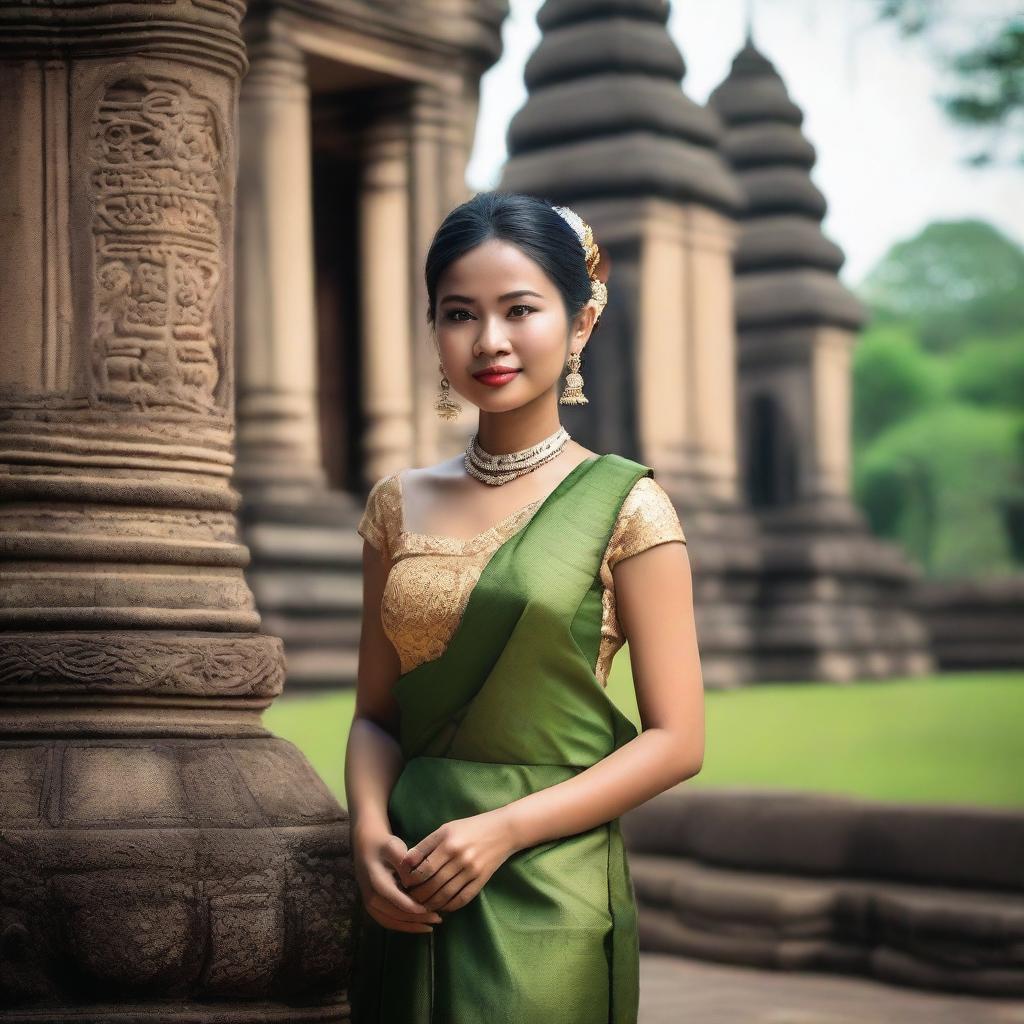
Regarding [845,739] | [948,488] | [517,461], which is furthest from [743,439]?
[948,488]

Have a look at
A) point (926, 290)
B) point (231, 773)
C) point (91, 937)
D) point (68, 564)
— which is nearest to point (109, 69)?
point (68, 564)

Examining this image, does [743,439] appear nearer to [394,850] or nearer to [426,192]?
[426,192]

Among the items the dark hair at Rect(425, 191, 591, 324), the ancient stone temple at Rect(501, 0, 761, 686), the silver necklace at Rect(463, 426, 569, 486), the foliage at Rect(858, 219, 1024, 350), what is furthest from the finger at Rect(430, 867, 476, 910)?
the foliage at Rect(858, 219, 1024, 350)

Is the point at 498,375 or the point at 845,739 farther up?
the point at 498,375

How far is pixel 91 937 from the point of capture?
2.84 metres

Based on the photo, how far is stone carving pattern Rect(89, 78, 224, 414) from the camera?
129 inches

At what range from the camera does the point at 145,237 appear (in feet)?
10.8

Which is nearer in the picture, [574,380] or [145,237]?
[574,380]

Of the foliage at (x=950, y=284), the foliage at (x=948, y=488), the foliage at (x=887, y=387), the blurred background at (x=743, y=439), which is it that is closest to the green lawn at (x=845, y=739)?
the blurred background at (x=743, y=439)

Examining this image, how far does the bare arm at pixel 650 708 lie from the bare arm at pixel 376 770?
16 cm

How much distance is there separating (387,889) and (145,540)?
3.39 ft

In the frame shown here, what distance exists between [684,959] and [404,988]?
388 centimetres

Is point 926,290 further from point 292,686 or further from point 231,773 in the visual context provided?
point 231,773

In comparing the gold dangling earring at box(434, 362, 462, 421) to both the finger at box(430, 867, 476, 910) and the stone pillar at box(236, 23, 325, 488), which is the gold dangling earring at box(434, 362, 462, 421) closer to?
the finger at box(430, 867, 476, 910)
